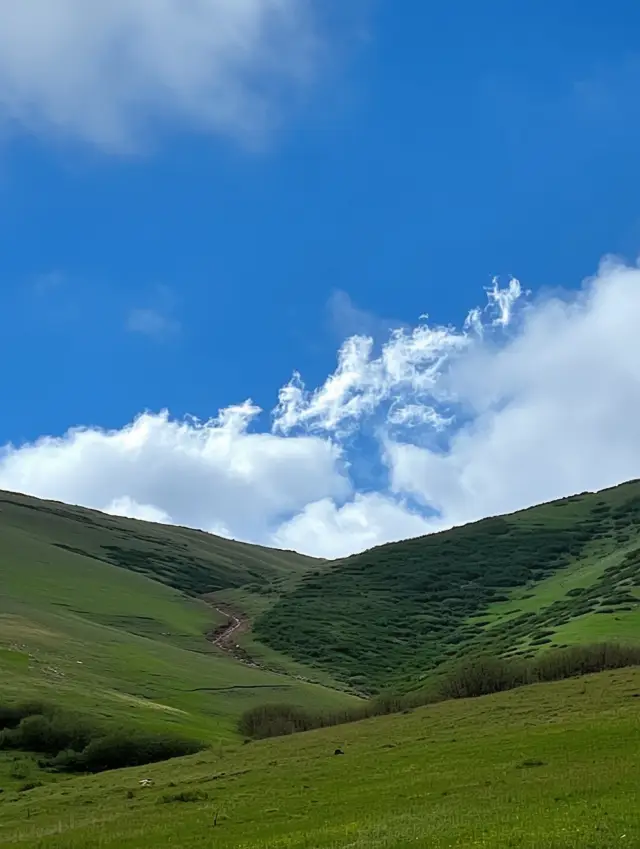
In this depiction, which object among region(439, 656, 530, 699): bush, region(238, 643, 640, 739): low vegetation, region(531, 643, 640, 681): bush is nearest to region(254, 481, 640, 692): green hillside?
region(531, 643, 640, 681): bush

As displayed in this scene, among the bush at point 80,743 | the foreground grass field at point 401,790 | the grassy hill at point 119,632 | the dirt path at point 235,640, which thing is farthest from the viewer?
the dirt path at point 235,640

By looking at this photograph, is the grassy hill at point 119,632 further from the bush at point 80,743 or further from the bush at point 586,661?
the bush at point 586,661

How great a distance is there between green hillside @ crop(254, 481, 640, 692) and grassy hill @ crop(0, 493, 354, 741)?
1029 cm

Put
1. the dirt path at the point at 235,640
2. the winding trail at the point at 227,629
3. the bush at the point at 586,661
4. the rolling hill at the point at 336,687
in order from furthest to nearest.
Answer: the winding trail at the point at 227,629 → the dirt path at the point at 235,640 → the bush at the point at 586,661 → the rolling hill at the point at 336,687

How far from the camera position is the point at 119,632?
7925cm

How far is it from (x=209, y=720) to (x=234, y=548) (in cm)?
13289

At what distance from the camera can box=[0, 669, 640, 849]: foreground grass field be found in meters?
20.0

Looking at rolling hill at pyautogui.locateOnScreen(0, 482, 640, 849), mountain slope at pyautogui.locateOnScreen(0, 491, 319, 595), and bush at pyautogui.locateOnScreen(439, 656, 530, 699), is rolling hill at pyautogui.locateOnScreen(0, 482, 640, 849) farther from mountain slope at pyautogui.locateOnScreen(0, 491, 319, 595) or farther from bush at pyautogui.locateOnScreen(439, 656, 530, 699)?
bush at pyautogui.locateOnScreen(439, 656, 530, 699)

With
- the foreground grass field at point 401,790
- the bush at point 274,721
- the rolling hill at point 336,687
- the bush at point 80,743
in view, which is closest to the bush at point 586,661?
the rolling hill at point 336,687

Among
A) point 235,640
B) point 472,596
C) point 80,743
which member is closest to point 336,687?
point 235,640

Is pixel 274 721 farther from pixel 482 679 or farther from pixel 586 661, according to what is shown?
pixel 586 661

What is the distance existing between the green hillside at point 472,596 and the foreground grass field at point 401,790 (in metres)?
20.9

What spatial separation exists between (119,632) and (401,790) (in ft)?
188

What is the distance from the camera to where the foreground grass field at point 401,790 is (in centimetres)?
2004
